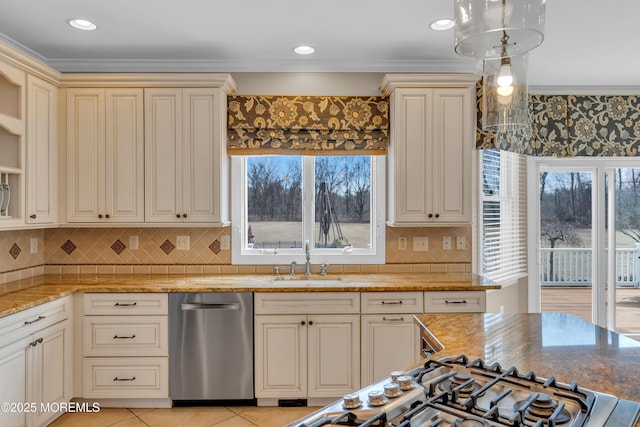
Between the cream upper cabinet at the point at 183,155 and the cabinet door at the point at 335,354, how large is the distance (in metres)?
1.18

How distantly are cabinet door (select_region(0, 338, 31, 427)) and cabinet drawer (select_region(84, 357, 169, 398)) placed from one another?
0.50 metres

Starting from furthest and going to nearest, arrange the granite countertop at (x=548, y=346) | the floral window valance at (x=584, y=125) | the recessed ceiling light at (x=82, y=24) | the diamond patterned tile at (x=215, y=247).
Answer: the floral window valance at (x=584, y=125)
the diamond patterned tile at (x=215, y=247)
the recessed ceiling light at (x=82, y=24)
the granite countertop at (x=548, y=346)

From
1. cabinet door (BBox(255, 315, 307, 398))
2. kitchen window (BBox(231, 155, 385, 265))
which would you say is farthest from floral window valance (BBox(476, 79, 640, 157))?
cabinet door (BBox(255, 315, 307, 398))

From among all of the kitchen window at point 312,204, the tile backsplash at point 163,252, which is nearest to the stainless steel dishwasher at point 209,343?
the tile backsplash at point 163,252

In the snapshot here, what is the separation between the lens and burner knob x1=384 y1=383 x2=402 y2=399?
1074 mm

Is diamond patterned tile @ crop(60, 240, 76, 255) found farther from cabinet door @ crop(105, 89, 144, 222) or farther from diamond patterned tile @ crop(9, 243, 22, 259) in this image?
cabinet door @ crop(105, 89, 144, 222)

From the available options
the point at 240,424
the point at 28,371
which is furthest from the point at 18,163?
the point at 240,424

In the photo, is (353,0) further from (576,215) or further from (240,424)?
(576,215)

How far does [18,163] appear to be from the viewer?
9.46ft

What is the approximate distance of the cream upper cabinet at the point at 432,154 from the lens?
332 centimetres

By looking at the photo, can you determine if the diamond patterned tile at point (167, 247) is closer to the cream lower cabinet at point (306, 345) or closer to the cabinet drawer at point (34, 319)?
the cabinet drawer at point (34, 319)

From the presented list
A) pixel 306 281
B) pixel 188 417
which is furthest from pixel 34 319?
pixel 306 281

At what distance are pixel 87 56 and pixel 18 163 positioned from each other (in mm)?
1066

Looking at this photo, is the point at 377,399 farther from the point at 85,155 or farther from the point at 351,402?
the point at 85,155
